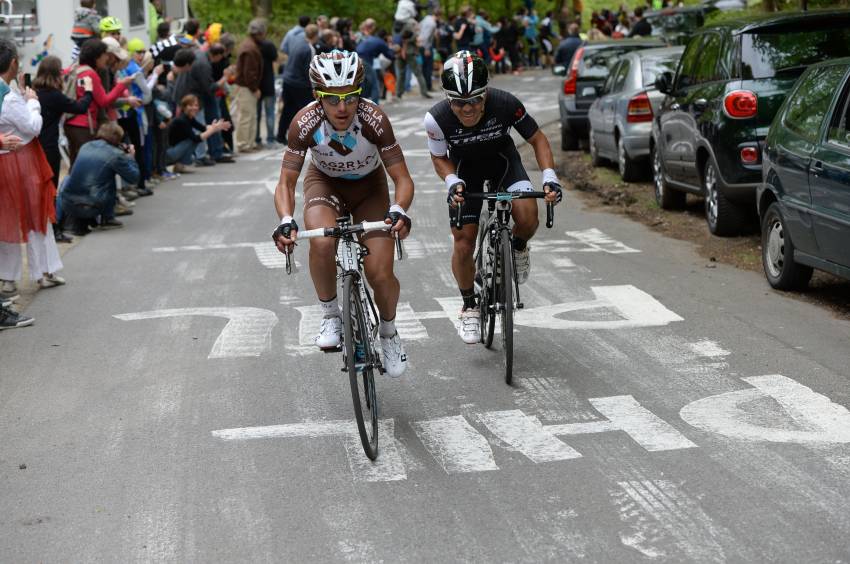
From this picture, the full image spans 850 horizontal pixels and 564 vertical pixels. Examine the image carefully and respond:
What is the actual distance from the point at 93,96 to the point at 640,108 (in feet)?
21.8

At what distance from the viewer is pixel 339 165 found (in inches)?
266

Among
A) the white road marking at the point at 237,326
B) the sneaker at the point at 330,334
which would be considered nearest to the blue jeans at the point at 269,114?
the white road marking at the point at 237,326

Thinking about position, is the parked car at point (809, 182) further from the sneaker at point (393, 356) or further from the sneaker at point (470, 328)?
the sneaker at point (393, 356)

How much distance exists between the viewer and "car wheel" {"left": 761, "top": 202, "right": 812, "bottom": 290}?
374 inches

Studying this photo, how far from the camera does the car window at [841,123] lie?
8.76 meters

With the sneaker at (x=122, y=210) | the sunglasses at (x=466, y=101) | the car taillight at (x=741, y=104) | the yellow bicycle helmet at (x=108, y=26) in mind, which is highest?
the sunglasses at (x=466, y=101)

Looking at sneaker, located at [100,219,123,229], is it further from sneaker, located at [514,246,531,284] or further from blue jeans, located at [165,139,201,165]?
sneaker, located at [514,246,531,284]

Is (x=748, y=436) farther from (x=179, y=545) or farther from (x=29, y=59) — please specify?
(x=29, y=59)

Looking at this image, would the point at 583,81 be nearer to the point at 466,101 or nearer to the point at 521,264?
the point at 521,264

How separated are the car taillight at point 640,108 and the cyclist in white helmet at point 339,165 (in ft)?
30.7

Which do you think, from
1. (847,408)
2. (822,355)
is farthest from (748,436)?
(822,355)

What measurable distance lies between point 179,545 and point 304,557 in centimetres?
54

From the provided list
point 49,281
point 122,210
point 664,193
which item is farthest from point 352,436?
point 122,210

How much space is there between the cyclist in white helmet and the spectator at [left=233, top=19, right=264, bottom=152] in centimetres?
1497
